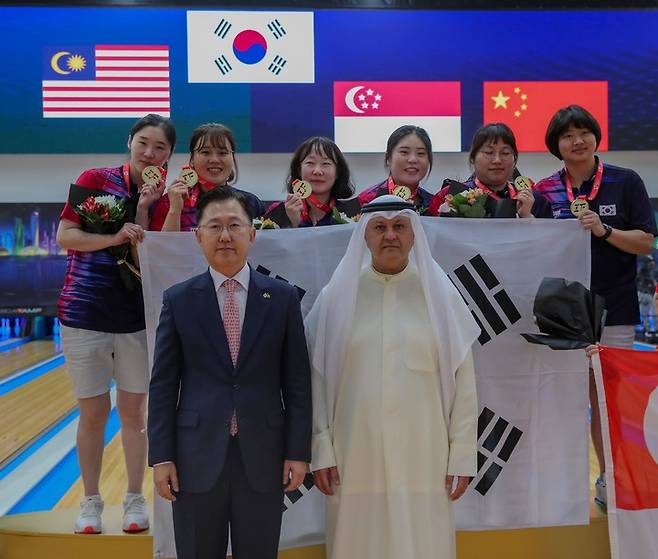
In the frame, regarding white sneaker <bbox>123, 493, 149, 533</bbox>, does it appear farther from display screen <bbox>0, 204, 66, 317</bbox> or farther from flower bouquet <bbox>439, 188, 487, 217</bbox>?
display screen <bbox>0, 204, 66, 317</bbox>

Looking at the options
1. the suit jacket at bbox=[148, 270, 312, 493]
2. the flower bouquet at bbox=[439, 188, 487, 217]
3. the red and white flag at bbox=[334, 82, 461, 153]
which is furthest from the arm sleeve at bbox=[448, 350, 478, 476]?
the red and white flag at bbox=[334, 82, 461, 153]

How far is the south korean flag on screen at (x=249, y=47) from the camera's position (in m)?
7.92

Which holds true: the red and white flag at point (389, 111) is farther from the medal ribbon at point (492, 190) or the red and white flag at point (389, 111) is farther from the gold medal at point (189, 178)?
the gold medal at point (189, 178)

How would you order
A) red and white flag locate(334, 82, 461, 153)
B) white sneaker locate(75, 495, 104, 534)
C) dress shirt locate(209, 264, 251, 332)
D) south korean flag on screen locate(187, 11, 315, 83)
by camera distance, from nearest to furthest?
dress shirt locate(209, 264, 251, 332)
white sneaker locate(75, 495, 104, 534)
south korean flag on screen locate(187, 11, 315, 83)
red and white flag locate(334, 82, 461, 153)

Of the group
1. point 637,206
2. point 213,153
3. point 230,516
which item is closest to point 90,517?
point 230,516

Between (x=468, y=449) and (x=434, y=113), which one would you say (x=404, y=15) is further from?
(x=468, y=449)

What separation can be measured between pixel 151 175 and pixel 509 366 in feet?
5.40

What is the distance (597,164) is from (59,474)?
12.9 ft

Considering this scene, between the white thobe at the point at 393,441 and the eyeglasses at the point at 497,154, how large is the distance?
3.48 ft

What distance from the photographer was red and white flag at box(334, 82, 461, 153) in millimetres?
8234

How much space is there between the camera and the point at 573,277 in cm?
279

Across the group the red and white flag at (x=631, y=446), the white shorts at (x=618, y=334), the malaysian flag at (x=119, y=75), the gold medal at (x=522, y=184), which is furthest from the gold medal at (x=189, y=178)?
the malaysian flag at (x=119, y=75)

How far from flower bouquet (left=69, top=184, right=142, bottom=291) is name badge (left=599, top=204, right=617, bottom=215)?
2.04 metres

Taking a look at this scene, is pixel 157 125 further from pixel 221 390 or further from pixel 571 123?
pixel 571 123
